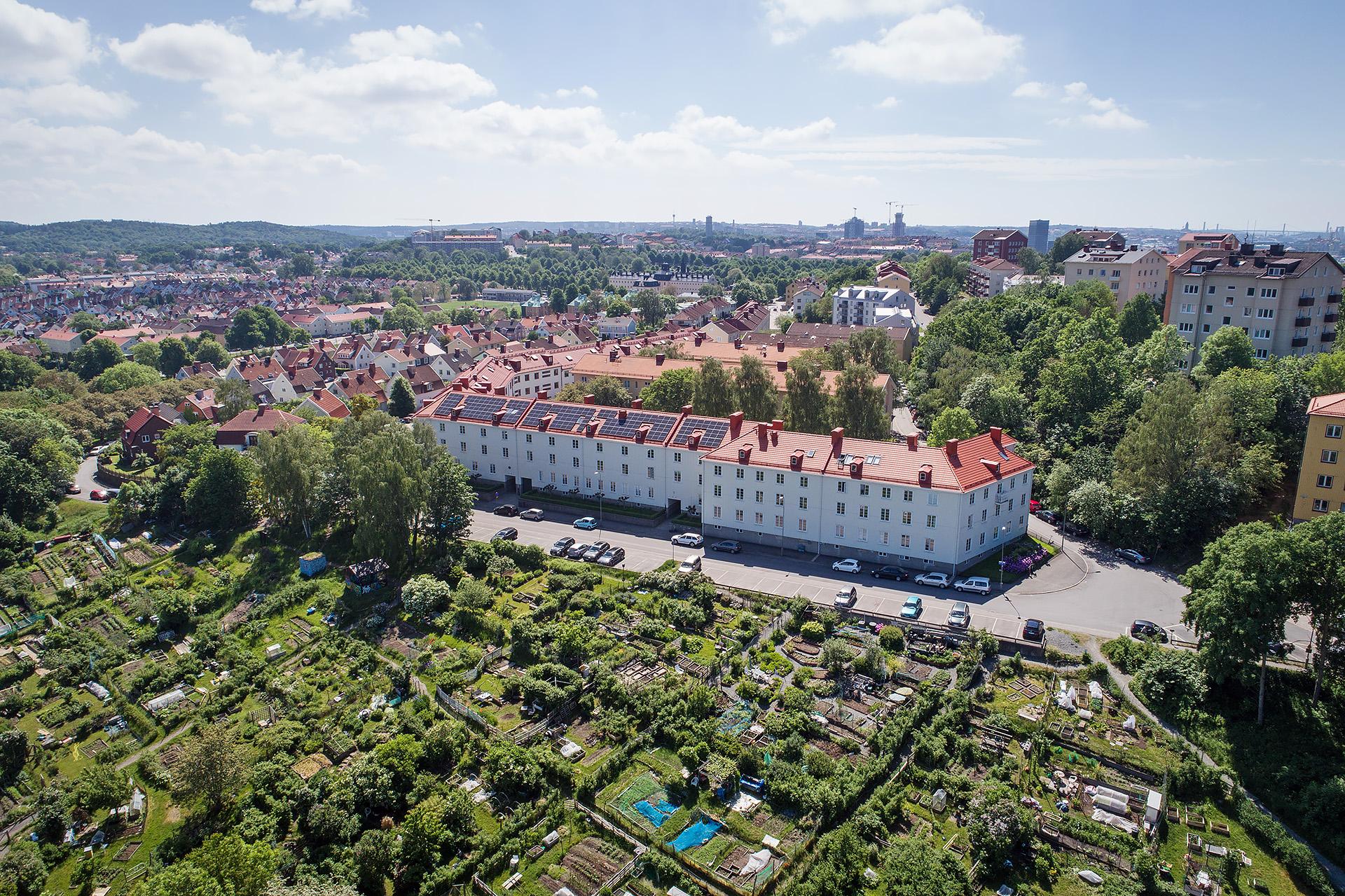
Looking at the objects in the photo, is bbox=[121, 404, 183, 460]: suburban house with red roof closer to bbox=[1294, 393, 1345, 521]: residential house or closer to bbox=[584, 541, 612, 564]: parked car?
bbox=[584, 541, 612, 564]: parked car

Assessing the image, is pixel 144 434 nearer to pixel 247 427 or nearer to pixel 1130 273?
pixel 247 427

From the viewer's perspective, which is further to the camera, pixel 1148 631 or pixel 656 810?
pixel 1148 631

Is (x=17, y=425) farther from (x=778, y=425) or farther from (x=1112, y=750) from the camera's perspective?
(x=1112, y=750)

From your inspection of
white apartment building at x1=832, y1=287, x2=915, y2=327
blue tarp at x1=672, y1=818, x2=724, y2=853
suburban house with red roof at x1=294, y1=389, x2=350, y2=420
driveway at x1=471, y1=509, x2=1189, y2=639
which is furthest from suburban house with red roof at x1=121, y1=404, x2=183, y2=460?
white apartment building at x1=832, y1=287, x2=915, y2=327

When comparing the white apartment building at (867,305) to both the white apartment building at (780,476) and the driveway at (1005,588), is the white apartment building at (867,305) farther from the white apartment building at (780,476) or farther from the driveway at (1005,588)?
the driveway at (1005,588)

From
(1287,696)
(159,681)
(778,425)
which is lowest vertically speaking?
(159,681)

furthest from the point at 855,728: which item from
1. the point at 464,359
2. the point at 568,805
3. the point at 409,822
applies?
the point at 464,359

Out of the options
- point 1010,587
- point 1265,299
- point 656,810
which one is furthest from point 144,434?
point 1265,299
